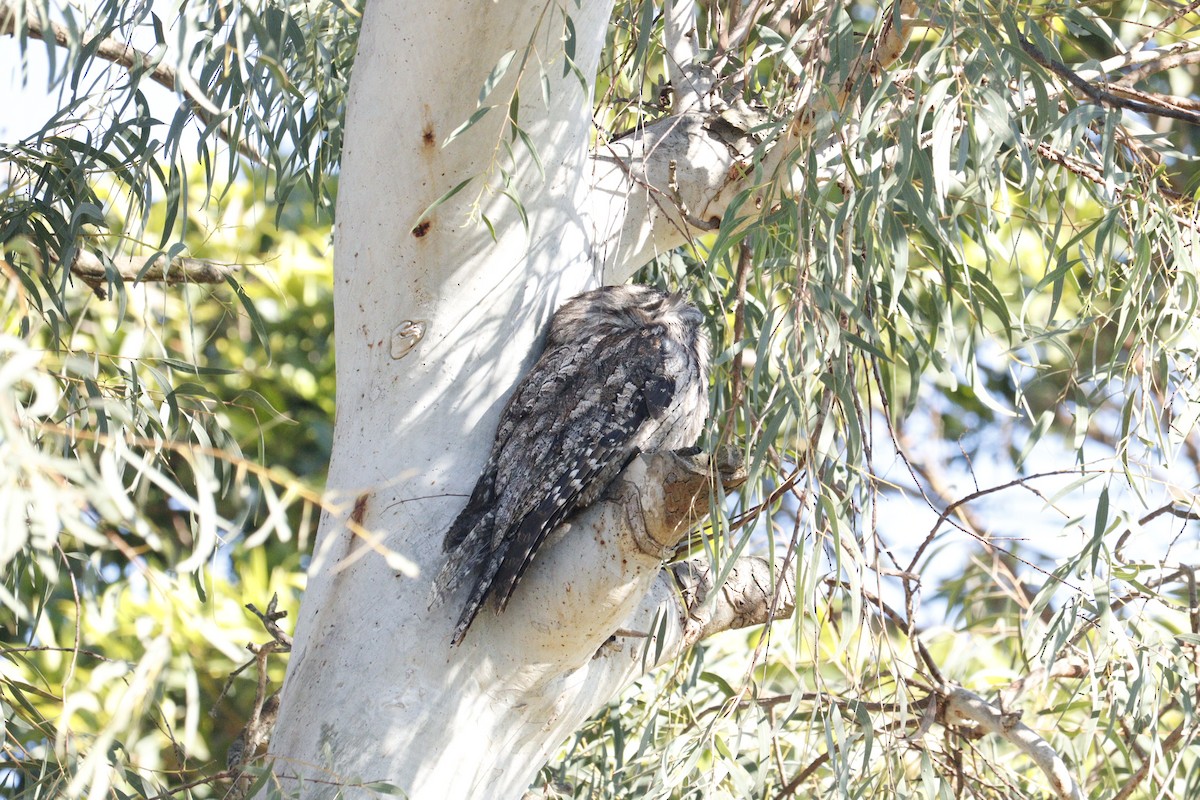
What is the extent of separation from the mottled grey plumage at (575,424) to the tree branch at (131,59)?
0.66 metres

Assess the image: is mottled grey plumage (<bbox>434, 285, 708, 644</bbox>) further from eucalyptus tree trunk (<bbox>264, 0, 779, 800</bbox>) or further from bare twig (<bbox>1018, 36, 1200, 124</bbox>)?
bare twig (<bbox>1018, 36, 1200, 124</bbox>)

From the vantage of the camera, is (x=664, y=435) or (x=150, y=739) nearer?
(x=150, y=739)

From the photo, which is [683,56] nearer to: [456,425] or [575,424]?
[575,424]

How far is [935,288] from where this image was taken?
2395 mm

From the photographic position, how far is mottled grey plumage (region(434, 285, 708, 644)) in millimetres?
A: 1727

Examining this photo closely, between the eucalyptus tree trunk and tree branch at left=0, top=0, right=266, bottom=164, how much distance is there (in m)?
0.32

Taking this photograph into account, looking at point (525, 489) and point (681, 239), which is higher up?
point (681, 239)

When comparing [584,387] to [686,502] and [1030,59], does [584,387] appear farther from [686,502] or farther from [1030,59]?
[1030,59]

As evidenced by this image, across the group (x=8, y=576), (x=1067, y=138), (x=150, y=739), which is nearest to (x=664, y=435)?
(x=1067, y=138)

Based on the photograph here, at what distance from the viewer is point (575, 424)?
196cm

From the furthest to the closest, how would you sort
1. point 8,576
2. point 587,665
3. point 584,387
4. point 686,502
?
point 8,576 < point 584,387 < point 587,665 < point 686,502

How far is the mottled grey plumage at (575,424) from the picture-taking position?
173cm

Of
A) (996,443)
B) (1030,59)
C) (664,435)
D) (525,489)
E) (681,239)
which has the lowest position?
(525,489)

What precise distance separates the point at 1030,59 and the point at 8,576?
1.93 m
